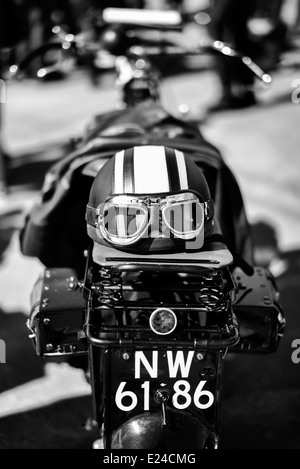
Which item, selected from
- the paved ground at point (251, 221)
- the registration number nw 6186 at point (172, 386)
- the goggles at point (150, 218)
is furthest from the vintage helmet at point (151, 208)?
the paved ground at point (251, 221)

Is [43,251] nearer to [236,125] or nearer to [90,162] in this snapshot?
[90,162]

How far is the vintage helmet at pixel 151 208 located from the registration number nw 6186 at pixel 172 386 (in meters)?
0.39

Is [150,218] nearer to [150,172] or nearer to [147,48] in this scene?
[150,172]

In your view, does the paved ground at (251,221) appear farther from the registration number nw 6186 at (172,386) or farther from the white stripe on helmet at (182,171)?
the white stripe on helmet at (182,171)

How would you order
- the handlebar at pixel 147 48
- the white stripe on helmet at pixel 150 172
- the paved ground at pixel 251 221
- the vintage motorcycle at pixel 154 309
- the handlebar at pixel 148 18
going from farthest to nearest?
the handlebar at pixel 148 18
the handlebar at pixel 147 48
the paved ground at pixel 251 221
the white stripe on helmet at pixel 150 172
the vintage motorcycle at pixel 154 309

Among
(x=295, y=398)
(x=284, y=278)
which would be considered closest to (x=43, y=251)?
(x=295, y=398)

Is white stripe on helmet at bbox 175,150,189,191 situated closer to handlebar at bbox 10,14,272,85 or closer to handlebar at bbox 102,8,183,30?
handlebar at bbox 10,14,272,85

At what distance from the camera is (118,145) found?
2928 mm

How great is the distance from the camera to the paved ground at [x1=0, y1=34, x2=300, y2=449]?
2959 millimetres

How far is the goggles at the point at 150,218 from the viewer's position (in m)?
2.21

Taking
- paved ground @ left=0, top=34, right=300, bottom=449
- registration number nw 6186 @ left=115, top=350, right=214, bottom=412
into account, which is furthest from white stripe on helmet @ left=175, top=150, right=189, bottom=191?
paved ground @ left=0, top=34, right=300, bottom=449

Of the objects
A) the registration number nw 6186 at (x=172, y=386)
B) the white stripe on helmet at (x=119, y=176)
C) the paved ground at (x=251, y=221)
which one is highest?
the white stripe on helmet at (x=119, y=176)

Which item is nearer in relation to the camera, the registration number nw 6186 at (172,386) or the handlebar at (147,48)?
the registration number nw 6186 at (172,386)

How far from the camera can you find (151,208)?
221 centimetres
